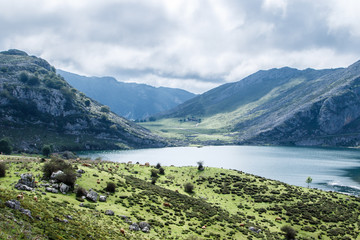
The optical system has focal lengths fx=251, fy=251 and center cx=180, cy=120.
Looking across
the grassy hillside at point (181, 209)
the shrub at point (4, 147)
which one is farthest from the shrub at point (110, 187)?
the shrub at point (4, 147)

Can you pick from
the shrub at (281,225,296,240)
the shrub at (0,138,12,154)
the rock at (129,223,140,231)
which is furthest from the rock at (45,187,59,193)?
the shrub at (0,138,12,154)

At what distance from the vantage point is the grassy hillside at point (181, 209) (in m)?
31.8

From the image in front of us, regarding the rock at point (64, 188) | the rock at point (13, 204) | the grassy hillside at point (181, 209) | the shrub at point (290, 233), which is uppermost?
the rock at point (13, 204)

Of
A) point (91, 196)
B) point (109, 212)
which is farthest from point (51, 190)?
point (109, 212)

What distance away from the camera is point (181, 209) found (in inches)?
2218

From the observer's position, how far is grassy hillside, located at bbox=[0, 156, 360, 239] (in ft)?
104

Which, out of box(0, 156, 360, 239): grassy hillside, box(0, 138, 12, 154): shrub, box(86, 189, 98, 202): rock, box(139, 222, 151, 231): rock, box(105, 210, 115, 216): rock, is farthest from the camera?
box(0, 138, 12, 154): shrub

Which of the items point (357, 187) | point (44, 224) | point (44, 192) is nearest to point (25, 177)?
point (44, 192)

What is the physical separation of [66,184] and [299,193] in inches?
2770

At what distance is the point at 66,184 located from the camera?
155 ft

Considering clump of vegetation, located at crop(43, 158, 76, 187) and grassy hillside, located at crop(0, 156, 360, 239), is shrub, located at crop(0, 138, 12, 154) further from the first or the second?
clump of vegetation, located at crop(43, 158, 76, 187)

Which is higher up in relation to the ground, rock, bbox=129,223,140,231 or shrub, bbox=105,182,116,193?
shrub, bbox=105,182,116,193

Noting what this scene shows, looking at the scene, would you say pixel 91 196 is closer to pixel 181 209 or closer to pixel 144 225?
pixel 144 225

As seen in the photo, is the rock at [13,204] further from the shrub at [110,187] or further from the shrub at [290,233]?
the shrub at [290,233]
